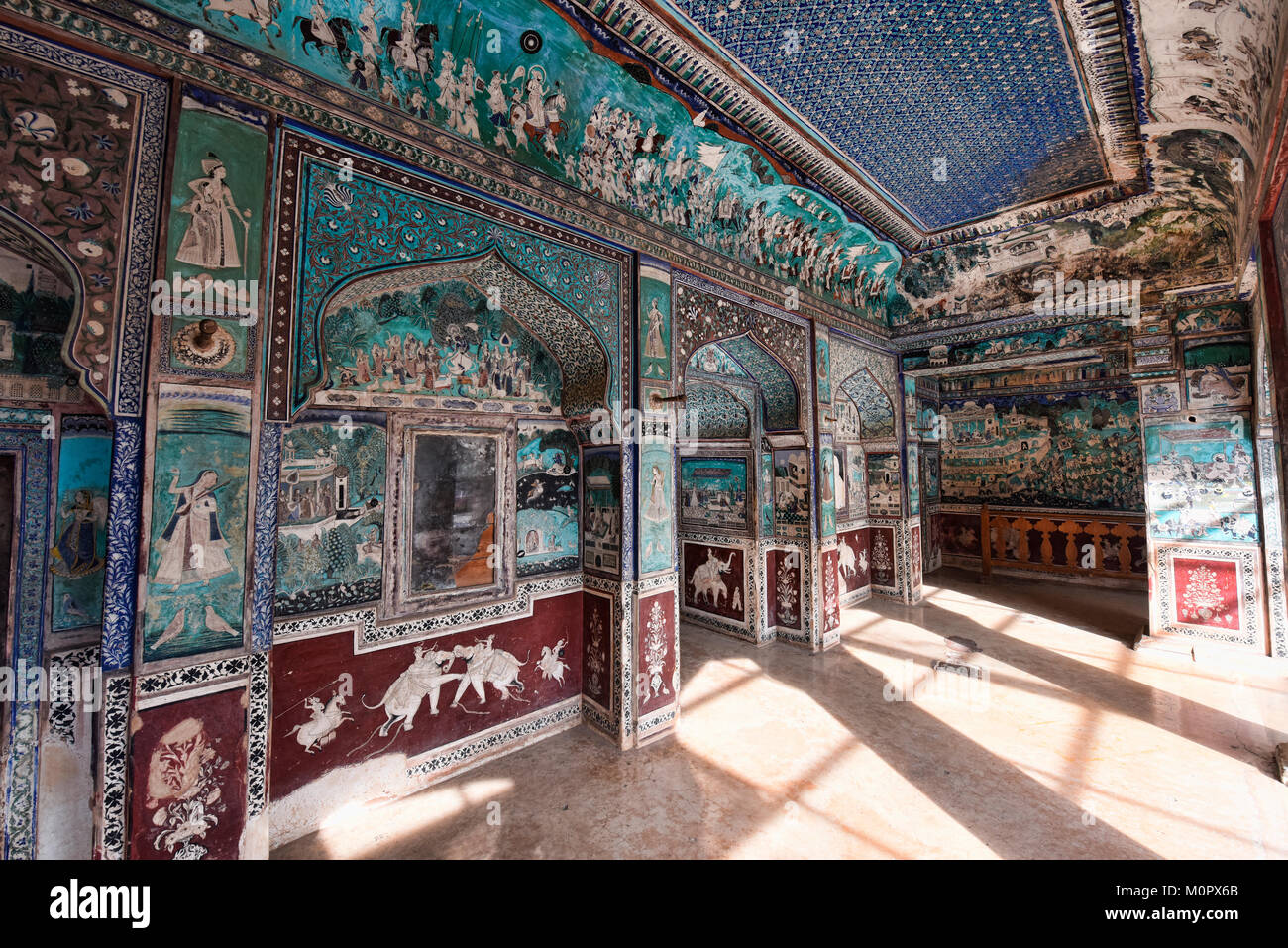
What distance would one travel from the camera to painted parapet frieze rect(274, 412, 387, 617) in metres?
3.81

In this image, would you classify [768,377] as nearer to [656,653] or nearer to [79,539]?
[656,653]

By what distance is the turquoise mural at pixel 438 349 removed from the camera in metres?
4.11

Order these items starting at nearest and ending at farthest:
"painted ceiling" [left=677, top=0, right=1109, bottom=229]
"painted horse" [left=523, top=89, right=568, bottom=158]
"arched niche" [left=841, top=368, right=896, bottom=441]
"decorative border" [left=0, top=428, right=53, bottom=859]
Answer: "decorative border" [left=0, top=428, right=53, bottom=859]
"painted ceiling" [left=677, top=0, right=1109, bottom=229]
"painted horse" [left=523, top=89, right=568, bottom=158]
"arched niche" [left=841, top=368, right=896, bottom=441]

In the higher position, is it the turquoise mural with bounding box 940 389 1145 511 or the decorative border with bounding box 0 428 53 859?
the turquoise mural with bounding box 940 389 1145 511

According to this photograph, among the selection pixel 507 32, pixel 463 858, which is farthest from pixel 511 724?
pixel 507 32

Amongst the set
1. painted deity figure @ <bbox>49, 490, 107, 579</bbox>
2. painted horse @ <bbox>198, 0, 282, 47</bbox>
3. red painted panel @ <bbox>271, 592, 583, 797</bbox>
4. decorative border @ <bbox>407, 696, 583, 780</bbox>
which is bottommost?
decorative border @ <bbox>407, 696, 583, 780</bbox>

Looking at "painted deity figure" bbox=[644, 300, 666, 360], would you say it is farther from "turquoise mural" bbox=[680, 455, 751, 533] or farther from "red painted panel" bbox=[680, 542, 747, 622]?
"red painted panel" bbox=[680, 542, 747, 622]

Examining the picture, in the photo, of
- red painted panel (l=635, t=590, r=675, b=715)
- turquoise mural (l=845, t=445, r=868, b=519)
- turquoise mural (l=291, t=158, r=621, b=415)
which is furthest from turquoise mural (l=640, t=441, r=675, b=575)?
turquoise mural (l=845, t=445, r=868, b=519)

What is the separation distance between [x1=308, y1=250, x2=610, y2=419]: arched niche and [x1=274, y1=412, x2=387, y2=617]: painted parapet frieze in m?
0.27

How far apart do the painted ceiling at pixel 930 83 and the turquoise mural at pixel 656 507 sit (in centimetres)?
347

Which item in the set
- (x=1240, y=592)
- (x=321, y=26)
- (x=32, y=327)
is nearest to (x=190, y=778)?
(x=32, y=327)

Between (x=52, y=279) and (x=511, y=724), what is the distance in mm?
4762

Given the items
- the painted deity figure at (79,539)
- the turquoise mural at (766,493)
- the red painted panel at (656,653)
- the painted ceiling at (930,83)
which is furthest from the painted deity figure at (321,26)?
the turquoise mural at (766,493)

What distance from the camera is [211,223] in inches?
114
